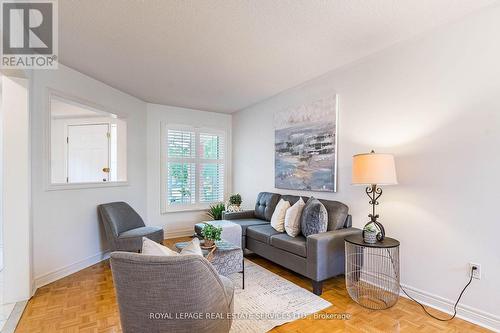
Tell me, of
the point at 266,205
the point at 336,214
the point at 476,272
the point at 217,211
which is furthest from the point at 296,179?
the point at 476,272

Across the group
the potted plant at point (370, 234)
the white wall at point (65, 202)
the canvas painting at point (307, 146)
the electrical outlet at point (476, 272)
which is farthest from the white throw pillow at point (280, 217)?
the white wall at point (65, 202)

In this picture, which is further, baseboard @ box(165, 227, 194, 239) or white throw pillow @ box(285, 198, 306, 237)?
baseboard @ box(165, 227, 194, 239)

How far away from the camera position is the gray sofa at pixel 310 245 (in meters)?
2.56

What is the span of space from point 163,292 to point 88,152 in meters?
4.06

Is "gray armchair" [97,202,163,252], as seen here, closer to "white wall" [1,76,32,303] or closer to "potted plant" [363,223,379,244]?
"white wall" [1,76,32,303]

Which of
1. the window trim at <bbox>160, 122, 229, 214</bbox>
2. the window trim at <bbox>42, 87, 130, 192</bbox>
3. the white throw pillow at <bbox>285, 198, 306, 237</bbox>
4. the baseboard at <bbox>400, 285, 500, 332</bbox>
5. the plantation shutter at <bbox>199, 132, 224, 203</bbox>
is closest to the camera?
the baseboard at <bbox>400, 285, 500, 332</bbox>

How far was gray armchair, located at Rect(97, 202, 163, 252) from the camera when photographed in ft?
10.6

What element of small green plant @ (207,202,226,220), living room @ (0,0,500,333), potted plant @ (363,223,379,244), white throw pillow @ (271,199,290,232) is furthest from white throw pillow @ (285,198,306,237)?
small green plant @ (207,202,226,220)

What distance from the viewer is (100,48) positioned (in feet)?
8.64

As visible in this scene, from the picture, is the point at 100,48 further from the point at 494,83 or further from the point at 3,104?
the point at 494,83

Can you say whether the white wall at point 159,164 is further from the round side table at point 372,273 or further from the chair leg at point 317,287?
Answer: the round side table at point 372,273

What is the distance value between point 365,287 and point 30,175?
12.3 feet

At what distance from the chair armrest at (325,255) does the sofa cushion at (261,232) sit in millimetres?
724

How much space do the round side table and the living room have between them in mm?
19
